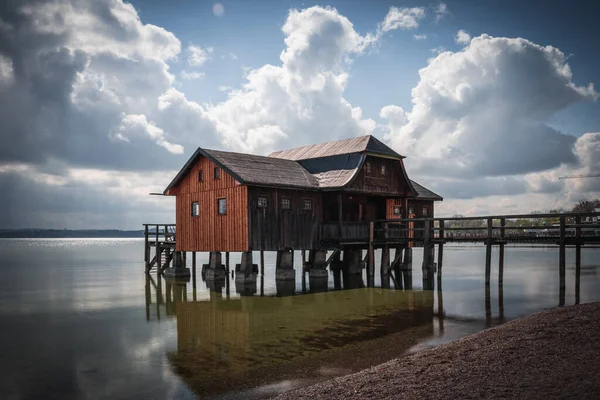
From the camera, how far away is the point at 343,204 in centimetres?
3697

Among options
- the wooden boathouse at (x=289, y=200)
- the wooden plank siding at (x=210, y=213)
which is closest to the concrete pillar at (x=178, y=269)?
the wooden boathouse at (x=289, y=200)

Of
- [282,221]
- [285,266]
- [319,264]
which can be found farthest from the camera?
[319,264]

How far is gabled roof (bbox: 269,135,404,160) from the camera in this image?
34.8 metres

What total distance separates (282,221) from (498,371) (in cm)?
Answer: 2246

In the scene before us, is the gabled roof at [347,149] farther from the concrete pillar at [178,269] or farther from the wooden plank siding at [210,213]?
the concrete pillar at [178,269]

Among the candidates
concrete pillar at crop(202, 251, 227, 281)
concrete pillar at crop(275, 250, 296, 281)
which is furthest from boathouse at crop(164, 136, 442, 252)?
concrete pillar at crop(202, 251, 227, 281)

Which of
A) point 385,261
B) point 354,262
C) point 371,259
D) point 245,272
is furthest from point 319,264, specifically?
point 354,262

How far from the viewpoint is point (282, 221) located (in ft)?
104

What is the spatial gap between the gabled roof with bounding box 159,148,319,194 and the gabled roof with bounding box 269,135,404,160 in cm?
235

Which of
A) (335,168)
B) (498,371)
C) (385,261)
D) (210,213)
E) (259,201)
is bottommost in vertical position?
(385,261)

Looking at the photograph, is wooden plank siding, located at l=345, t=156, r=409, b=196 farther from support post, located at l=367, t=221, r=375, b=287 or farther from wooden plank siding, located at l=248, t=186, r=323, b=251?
wooden plank siding, located at l=248, t=186, r=323, b=251

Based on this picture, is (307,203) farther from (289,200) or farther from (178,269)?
(178,269)

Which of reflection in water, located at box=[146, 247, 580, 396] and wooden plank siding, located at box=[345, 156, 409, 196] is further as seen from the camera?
wooden plank siding, located at box=[345, 156, 409, 196]

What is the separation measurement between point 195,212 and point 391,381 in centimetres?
2677
